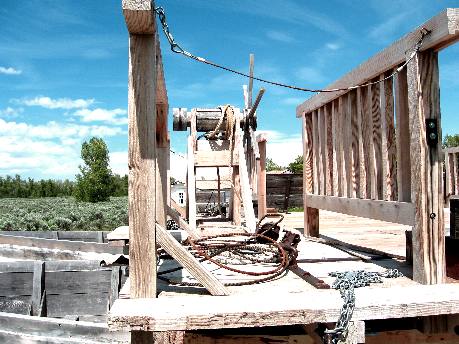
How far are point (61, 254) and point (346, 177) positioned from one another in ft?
16.7

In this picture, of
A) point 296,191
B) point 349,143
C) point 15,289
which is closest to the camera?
point 349,143

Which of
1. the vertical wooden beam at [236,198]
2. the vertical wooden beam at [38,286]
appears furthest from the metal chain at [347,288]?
the vertical wooden beam at [236,198]

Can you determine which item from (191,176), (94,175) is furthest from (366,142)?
(94,175)

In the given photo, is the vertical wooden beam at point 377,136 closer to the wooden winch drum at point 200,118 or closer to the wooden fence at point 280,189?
the wooden winch drum at point 200,118

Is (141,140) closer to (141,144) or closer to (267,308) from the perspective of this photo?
(141,144)

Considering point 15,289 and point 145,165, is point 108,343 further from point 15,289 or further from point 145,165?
point 145,165

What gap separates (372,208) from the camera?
3.55 m

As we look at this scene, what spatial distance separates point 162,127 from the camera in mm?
5031

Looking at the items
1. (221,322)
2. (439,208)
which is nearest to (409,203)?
(439,208)

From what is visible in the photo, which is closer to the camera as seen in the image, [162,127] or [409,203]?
[409,203]

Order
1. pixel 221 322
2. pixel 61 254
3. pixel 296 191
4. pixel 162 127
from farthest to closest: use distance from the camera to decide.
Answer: pixel 296 191
pixel 61 254
pixel 162 127
pixel 221 322

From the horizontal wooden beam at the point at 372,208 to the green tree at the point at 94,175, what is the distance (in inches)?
1784

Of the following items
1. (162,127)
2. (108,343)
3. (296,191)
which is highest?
(162,127)

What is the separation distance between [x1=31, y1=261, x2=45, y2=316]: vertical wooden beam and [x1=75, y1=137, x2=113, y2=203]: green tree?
43362 millimetres
